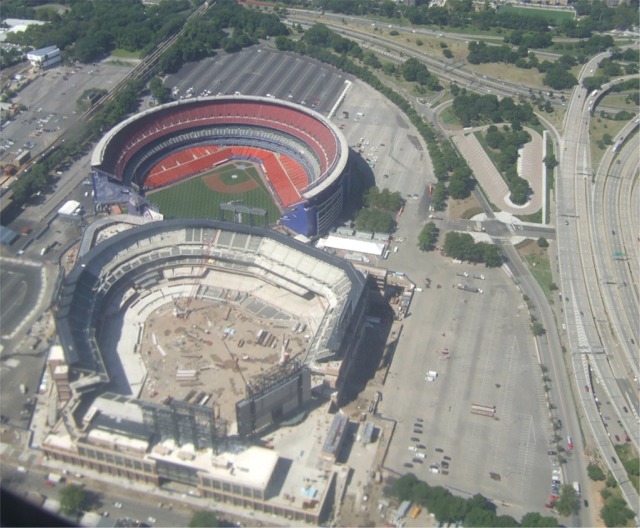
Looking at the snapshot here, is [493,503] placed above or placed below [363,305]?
below

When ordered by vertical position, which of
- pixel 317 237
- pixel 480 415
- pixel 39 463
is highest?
pixel 317 237

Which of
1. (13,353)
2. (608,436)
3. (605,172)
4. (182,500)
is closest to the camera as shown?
(182,500)

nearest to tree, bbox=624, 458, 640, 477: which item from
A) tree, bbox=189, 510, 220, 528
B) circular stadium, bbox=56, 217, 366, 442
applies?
circular stadium, bbox=56, 217, 366, 442

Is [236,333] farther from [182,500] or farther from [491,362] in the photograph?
[491,362]

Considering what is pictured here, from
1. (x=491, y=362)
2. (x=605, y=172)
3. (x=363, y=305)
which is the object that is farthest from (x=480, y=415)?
(x=605, y=172)

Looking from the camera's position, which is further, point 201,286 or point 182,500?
point 201,286

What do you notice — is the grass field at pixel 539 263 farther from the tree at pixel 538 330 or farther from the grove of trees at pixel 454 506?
the grove of trees at pixel 454 506

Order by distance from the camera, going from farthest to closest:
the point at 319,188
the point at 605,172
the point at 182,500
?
the point at 605,172
the point at 319,188
the point at 182,500
